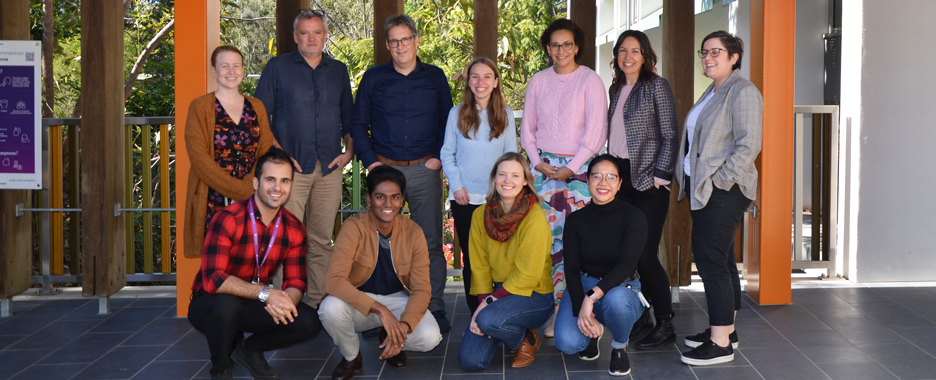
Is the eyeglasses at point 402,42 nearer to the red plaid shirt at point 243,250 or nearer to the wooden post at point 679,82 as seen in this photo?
the red plaid shirt at point 243,250

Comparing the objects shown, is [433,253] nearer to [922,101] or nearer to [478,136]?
[478,136]

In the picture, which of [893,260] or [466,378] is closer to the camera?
[466,378]

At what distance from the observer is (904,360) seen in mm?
3346

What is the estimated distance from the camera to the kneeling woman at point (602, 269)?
3203 millimetres

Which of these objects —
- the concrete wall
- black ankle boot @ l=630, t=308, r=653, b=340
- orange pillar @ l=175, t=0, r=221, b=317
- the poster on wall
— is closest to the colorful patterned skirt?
black ankle boot @ l=630, t=308, r=653, b=340

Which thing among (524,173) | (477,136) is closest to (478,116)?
(477,136)

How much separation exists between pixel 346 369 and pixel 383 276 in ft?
1.53

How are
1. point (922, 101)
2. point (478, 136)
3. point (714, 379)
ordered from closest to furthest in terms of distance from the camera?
1. point (714, 379)
2. point (478, 136)
3. point (922, 101)

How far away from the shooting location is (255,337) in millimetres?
3199

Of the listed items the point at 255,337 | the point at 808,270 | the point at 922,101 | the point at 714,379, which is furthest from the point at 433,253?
the point at 922,101

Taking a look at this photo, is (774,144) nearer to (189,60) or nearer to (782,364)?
(782,364)

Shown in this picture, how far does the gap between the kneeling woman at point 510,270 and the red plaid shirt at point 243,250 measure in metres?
0.80

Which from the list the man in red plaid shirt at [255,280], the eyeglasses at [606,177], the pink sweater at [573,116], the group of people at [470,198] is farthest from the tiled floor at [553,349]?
the pink sweater at [573,116]

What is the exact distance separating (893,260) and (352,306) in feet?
12.6
